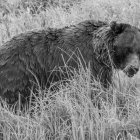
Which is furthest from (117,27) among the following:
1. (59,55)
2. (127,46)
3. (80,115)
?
(80,115)

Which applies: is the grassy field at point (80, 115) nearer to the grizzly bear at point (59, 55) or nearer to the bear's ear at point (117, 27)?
the grizzly bear at point (59, 55)

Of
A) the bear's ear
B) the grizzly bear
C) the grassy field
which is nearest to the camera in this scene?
the grassy field

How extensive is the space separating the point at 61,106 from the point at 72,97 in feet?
0.89

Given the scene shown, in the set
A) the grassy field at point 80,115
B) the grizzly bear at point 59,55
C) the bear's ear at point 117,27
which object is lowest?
the grassy field at point 80,115

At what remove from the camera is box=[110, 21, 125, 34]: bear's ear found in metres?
4.25

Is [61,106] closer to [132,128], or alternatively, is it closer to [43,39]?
[132,128]

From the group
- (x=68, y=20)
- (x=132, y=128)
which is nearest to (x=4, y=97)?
(x=132, y=128)

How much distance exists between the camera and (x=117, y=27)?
4.25 meters

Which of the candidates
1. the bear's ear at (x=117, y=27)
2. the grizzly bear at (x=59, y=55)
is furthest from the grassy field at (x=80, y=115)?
the bear's ear at (x=117, y=27)

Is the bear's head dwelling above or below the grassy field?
above

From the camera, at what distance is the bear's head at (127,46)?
421 cm

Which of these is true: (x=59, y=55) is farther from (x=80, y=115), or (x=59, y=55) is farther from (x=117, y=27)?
(x=80, y=115)

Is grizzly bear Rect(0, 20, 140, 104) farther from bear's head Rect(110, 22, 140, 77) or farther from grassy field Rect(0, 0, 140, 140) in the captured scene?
grassy field Rect(0, 0, 140, 140)

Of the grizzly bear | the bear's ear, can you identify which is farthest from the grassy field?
the bear's ear
